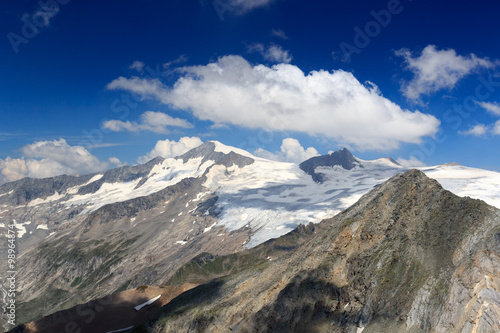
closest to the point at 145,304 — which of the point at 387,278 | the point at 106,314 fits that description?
the point at 106,314

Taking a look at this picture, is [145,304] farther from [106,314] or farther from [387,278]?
[387,278]

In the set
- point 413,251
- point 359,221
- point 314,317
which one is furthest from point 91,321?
point 413,251

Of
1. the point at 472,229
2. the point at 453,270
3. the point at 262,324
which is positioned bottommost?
the point at 262,324

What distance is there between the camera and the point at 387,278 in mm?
53094

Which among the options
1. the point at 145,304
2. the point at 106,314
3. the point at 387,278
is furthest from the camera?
the point at 145,304

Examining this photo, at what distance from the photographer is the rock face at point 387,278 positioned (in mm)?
42219

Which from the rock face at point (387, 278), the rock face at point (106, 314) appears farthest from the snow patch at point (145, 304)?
the rock face at point (387, 278)

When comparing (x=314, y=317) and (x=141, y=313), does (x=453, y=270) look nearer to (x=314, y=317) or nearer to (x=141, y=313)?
(x=314, y=317)

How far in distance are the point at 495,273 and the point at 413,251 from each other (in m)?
14.3

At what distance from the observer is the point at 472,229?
161 feet

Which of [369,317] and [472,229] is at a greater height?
[472,229]

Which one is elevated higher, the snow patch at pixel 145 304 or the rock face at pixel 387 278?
the rock face at pixel 387 278

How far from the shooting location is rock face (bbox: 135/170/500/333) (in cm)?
4222

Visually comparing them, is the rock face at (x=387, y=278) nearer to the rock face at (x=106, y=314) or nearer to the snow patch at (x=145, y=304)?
the rock face at (x=106, y=314)
